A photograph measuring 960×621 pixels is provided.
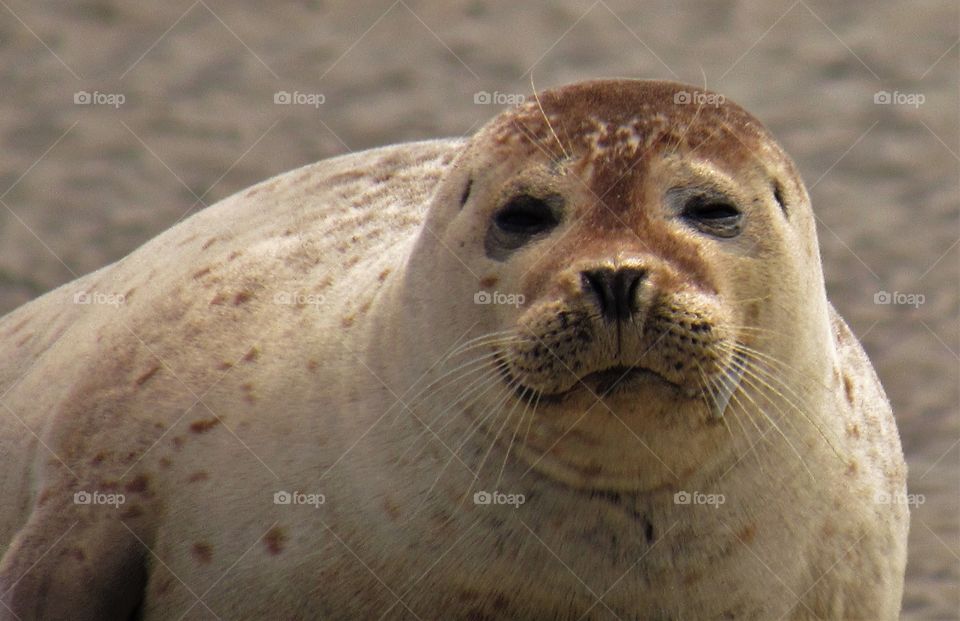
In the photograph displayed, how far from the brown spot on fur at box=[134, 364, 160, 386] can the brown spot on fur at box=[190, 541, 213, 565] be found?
60 centimetres

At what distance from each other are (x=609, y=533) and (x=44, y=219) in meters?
5.87

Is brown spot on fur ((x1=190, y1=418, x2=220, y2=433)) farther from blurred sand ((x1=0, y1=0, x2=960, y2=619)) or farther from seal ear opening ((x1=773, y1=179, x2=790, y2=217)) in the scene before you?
blurred sand ((x1=0, y1=0, x2=960, y2=619))

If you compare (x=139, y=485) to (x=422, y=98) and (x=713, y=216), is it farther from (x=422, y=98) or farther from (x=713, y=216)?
(x=422, y=98)

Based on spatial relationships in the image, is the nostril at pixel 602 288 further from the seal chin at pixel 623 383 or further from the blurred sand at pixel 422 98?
the blurred sand at pixel 422 98

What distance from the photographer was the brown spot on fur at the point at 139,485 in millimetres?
4344

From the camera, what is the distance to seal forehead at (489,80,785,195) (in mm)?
3768

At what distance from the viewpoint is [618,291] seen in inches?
134

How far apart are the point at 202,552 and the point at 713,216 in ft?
5.01

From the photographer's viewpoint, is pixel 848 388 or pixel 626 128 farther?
pixel 848 388

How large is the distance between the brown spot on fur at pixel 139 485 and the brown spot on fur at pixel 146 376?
1.10 ft

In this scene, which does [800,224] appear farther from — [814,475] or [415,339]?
[415,339]

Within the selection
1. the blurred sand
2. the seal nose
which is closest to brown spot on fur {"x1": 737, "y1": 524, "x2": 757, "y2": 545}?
the seal nose

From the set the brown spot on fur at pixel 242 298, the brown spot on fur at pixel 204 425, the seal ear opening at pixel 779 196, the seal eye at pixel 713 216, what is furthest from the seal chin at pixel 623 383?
the brown spot on fur at pixel 242 298

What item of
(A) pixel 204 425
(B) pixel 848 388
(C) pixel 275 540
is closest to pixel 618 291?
(C) pixel 275 540
